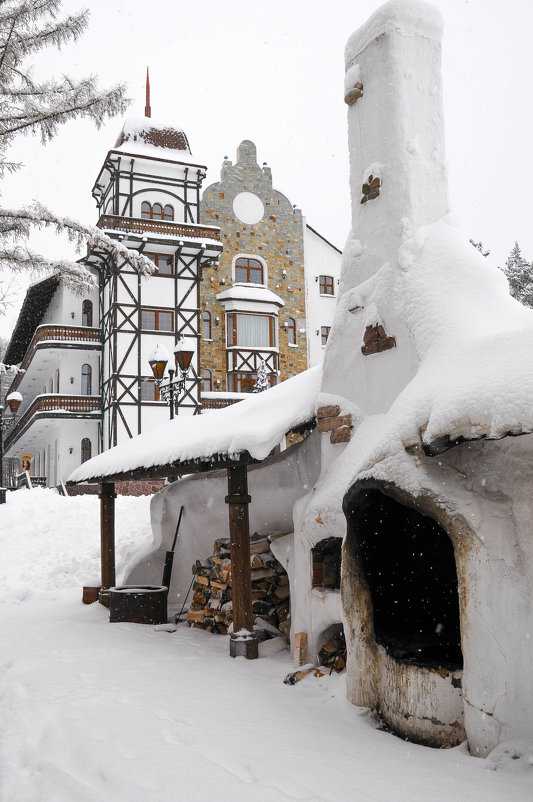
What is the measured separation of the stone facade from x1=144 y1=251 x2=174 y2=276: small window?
90.8 inches

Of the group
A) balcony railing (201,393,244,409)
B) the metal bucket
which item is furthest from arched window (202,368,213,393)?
the metal bucket

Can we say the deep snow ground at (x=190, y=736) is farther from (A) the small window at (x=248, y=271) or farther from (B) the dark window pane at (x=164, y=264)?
(A) the small window at (x=248, y=271)

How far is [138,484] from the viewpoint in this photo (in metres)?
22.2

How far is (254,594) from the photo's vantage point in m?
8.41

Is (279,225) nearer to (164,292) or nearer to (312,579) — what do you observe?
(164,292)

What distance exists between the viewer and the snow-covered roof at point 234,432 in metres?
6.46

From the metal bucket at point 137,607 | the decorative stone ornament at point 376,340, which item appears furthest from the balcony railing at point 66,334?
the decorative stone ornament at point 376,340

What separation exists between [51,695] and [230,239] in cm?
2541

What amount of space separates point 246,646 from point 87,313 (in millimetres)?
23628

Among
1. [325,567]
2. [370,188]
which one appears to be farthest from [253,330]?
[325,567]

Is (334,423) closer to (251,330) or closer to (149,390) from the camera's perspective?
(149,390)

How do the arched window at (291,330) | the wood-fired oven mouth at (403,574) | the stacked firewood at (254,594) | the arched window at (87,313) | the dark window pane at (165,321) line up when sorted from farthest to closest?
the arched window at (291,330)
the arched window at (87,313)
the dark window pane at (165,321)
the stacked firewood at (254,594)
the wood-fired oven mouth at (403,574)

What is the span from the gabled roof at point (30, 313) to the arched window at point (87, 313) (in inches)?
60.2

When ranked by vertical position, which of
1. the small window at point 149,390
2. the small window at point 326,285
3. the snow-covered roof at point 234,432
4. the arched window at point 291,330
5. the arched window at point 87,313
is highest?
the small window at point 326,285
